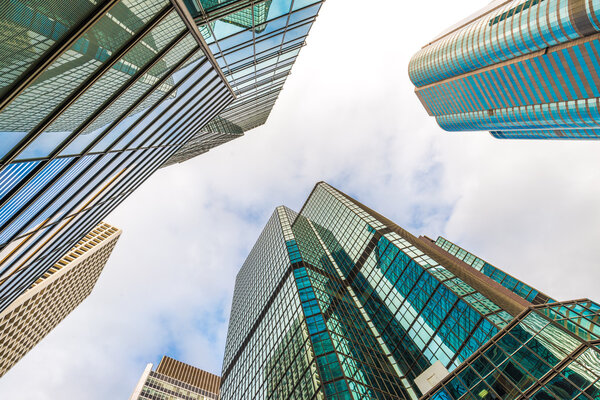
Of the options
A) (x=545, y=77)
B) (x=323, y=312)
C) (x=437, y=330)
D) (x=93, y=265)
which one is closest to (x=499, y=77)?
(x=545, y=77)

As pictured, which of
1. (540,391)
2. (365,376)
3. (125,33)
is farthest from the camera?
(365,376)

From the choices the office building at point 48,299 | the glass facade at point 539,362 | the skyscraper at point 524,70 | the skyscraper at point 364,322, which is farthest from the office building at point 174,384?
the skyscraper at point 524,70

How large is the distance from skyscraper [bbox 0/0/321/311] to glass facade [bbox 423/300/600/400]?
2548 centimetres

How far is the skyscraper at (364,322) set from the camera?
28.7m

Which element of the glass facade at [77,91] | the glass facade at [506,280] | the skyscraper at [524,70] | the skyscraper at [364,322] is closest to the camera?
the glass facade at [77,91]

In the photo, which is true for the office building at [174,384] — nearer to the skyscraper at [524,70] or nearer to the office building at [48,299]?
the office building at [48,299]

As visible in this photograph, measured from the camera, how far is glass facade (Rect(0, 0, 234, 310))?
5.60m

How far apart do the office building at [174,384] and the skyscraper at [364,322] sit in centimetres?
3017

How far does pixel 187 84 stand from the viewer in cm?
1313

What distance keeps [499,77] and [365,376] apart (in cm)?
9221

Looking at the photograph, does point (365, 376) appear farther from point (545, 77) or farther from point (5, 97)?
point (545, 77)

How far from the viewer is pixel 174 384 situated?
87.2m

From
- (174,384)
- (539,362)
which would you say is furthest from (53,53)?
(174,384)

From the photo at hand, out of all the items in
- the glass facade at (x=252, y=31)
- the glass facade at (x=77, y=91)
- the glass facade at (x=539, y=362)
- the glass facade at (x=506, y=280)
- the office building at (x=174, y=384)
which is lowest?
the office building at (x=174, y=384)
